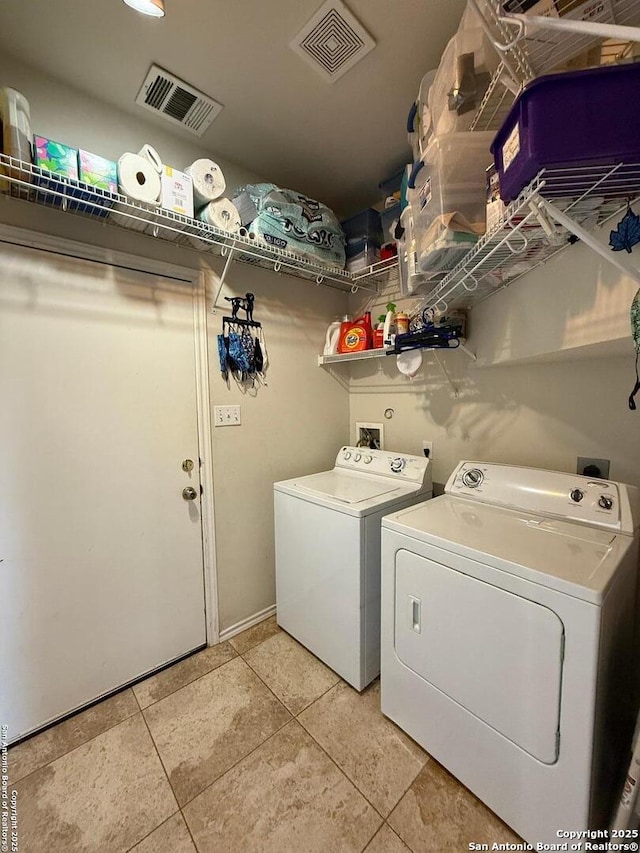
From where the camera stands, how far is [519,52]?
0.84 m

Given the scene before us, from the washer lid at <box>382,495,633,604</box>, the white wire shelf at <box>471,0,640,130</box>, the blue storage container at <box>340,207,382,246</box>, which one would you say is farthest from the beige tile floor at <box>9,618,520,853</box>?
the blue storage container at <box>340,207,382,246</box>

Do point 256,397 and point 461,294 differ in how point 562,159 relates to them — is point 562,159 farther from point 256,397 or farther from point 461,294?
point 256,397

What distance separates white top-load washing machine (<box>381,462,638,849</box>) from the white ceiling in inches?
69.3

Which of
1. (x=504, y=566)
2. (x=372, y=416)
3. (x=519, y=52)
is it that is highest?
(x=519, y=52)

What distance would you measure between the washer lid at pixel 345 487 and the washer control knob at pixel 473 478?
0.35 meters

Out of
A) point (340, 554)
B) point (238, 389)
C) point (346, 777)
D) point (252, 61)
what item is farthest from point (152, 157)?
point (346, 777)

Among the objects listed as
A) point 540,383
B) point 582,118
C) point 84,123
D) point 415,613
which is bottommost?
point 415,613

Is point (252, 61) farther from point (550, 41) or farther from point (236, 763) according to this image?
point (236, 763)

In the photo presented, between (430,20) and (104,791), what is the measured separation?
Answer: 3.01m

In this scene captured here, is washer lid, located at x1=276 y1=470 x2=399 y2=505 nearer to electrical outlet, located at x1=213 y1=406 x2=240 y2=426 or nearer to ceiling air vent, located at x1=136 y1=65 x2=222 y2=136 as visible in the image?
electrical outlet, located at x1=213 y1=406 x2=240 y2=426

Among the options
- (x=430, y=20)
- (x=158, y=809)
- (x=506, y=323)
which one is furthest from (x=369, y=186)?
(x=158, y=809)

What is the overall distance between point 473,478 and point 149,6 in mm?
2104

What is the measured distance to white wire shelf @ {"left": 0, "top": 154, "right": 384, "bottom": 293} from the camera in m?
1.20

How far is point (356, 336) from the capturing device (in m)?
2.18
